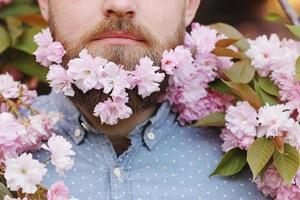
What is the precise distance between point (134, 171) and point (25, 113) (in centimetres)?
33

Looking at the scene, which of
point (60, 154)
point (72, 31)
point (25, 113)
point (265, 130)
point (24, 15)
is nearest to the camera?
point (60, 154)

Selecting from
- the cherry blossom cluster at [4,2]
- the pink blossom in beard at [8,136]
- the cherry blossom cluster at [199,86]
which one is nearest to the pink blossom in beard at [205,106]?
the cherry blossom cluster at [199,86]

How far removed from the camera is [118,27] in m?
1.70

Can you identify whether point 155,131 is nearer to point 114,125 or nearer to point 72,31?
point 114,125

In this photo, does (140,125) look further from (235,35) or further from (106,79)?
(235,35)

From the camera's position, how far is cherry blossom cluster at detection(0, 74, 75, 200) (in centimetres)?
135

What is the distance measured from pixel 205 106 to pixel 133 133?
179 millimetres

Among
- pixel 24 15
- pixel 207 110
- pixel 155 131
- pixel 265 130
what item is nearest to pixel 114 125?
pixel 155 131

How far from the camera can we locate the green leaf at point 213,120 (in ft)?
5.74

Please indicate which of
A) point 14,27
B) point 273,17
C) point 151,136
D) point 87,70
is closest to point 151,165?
point 151,136

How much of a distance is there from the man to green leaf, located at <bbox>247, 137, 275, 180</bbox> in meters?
0.14

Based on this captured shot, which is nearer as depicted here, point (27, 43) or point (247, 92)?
point (247, 92)

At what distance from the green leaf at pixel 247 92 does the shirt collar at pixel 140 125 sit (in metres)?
0.20

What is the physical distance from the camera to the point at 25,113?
1.91 metres
